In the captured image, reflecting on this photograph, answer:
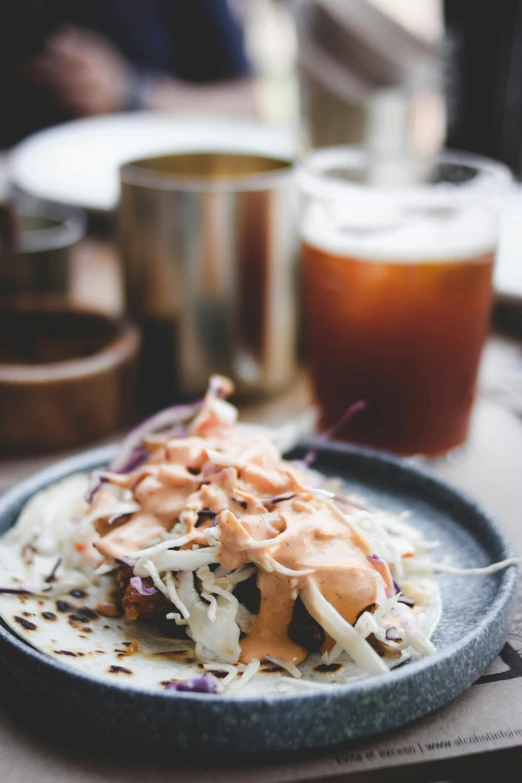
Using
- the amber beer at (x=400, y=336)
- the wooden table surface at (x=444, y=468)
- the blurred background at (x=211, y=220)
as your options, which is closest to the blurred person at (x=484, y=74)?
the blurred background at (x=211, y=220)

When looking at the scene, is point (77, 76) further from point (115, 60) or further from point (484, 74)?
point (484, 74)

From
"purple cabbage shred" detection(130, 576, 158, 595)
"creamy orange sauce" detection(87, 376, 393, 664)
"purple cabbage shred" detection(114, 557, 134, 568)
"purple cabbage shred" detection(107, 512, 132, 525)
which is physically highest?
"creamy orange sauce" detection(87, 376, 393, 664)

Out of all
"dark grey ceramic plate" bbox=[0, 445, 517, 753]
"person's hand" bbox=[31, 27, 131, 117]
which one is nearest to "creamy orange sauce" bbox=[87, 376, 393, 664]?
"dark grey ceramic plate" bbox=[0, 445, 517, 753]

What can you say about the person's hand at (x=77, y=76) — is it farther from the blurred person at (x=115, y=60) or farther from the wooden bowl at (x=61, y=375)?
the wooden bowl at (x=61, y=375)

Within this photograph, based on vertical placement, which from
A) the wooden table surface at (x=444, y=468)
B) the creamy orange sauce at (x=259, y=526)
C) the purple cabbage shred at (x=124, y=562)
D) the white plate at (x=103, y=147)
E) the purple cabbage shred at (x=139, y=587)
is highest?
the white plate at (x=103, y=147)

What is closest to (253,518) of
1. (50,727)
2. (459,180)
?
(50,727)

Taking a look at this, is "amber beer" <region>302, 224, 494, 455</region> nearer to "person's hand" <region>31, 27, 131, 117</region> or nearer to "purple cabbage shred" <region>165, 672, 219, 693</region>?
"purple cabbage shred" <region>165, 672, 219, 693</region>
